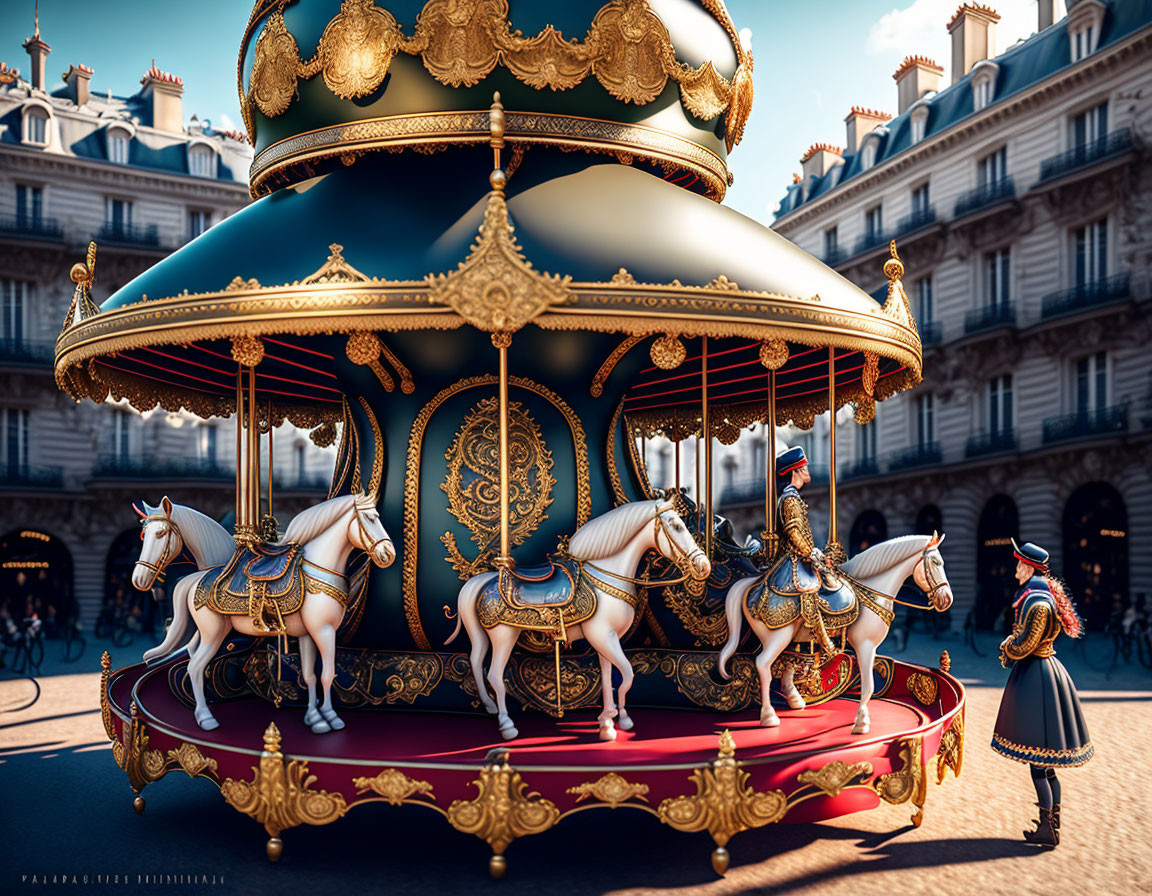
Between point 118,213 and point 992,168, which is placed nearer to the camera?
point 992,168

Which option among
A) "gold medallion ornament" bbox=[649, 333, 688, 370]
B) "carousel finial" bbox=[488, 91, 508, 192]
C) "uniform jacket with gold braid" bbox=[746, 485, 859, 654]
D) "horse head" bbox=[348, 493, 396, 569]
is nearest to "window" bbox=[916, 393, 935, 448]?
"uniform jacket with gold braid" bbox=[746, 485, 859, 654]

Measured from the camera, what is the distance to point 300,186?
10.2m

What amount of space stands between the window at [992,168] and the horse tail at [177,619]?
33053 mm

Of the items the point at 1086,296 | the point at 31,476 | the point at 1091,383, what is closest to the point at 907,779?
the point at 1091,383

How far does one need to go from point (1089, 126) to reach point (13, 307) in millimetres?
37204

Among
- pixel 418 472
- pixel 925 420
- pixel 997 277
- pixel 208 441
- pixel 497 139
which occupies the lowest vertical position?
pixel 418 472

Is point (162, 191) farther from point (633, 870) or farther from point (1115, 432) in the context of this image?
point (633, 870)

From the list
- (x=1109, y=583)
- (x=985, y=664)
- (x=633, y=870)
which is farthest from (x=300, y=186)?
(x=1109, y=583)

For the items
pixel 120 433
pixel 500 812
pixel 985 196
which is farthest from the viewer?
pixel 120 433

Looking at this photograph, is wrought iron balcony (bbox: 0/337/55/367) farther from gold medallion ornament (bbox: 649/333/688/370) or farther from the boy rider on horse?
the boy rider on horse

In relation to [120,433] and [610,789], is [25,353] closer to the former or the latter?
[120,433]

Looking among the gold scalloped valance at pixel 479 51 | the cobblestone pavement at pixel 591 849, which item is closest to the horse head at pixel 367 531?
the cobblestone pavement at pixel 591 849

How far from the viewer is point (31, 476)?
34.4 metres

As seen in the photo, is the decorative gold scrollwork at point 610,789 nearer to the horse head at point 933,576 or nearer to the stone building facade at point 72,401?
the horse head at point 933,576
